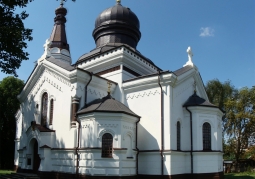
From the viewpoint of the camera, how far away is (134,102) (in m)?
16.4

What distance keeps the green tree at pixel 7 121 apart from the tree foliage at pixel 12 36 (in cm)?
1545

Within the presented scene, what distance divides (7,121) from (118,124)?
62.2 ft

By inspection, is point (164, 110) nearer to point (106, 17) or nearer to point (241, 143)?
point (106, 17)

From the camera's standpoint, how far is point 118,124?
13.7 meters

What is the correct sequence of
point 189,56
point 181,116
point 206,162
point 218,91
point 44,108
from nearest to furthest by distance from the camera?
point 206,162 → point 181,116 → point 44,108 → point 189,56 → point 218,91

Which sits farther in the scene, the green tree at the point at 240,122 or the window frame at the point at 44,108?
the green tree at the point at 240,122

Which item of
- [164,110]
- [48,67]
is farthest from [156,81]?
[48,67]

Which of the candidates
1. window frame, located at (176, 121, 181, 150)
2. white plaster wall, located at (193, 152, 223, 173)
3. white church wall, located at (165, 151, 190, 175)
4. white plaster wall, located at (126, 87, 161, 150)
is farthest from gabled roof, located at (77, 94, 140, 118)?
white plaster wall, located at (193, 152, 223, 173)

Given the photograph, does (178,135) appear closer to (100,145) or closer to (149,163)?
(149,163)

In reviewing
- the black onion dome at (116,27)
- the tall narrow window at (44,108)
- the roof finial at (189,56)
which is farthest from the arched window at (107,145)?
the black onion dome at (116,27)

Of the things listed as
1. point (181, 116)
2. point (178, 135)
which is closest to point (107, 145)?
point (178, 135)

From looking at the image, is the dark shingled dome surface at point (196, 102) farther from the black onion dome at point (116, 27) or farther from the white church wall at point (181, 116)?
the black onion dome at point (116, 27)

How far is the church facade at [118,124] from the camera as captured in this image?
13.6m

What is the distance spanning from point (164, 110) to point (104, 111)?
3.47m
